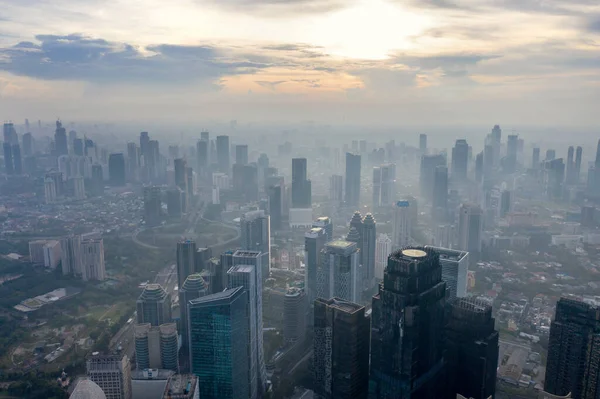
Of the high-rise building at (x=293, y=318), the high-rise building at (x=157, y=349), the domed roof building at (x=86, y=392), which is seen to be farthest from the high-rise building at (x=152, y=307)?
the domed roof building at (x=86, y=392)

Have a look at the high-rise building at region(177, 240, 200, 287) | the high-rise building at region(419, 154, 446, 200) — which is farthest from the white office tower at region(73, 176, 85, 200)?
the high-rise building at region(419, 154, 446, 200)

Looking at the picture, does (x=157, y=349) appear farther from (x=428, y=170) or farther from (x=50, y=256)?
(x=428, y=170)

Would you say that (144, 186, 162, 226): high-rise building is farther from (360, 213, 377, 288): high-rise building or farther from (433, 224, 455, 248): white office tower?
(433, 224, 455, 248): white office tower

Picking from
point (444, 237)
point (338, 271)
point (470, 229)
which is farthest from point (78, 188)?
point (470, 229)

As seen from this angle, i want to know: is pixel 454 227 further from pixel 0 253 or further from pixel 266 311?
pixel 0 253

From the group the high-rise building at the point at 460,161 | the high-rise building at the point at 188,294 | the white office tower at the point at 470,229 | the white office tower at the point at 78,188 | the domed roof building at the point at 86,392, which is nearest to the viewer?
the domed roof building at the point at 86,392

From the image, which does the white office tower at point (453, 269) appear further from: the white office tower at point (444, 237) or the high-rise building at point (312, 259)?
the white office tower at point (444, 237)
